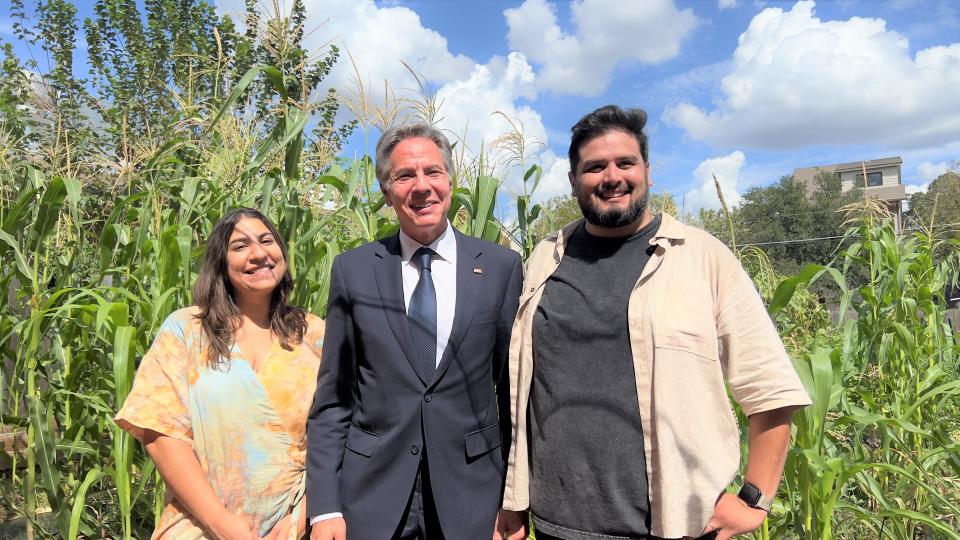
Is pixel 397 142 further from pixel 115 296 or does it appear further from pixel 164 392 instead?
pixel 115 296

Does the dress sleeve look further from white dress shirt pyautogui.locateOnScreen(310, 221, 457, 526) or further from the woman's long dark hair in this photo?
white dress shirt pyautogui.locateOnScreen(310, 221, 457, 526)

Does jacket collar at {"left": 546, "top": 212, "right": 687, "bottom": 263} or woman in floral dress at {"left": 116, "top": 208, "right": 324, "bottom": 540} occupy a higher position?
jacket collar at {"left": 546, "top": 212, "right": 687, "bottom": 263}

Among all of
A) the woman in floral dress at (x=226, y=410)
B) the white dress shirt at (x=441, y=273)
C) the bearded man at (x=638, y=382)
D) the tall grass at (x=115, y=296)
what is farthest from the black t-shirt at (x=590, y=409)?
the tall grass at (x=115, y=296)

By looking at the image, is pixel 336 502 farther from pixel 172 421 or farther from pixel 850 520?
pixel 850 520

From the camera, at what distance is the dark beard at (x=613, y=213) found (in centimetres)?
167

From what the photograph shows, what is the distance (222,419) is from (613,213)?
1.20 m

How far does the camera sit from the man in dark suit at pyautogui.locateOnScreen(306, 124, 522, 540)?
169 centimetres

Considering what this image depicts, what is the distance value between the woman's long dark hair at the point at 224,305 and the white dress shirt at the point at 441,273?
1.20 ft

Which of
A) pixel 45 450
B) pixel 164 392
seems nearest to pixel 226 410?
pixel 164 392


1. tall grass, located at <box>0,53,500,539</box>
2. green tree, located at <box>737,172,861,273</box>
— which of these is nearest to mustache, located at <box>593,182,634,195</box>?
tall grass, located at <box>0,53,500,539</box>

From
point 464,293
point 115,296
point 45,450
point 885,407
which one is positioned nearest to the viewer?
point 464,293

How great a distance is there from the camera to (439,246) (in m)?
1.86

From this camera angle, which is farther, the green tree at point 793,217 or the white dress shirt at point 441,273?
the green tree at point 793,217

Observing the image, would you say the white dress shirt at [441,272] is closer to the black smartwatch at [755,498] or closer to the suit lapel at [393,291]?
the suit lapel at [393,291]
